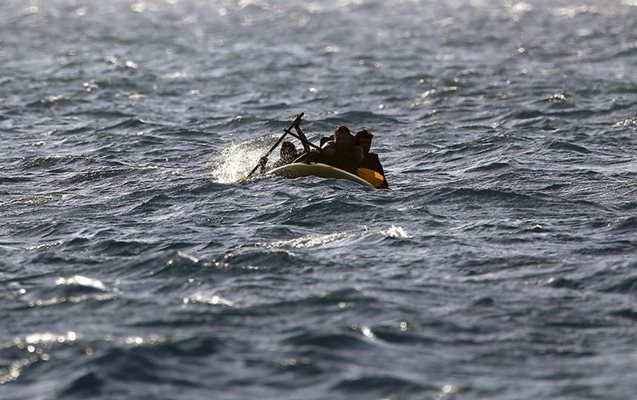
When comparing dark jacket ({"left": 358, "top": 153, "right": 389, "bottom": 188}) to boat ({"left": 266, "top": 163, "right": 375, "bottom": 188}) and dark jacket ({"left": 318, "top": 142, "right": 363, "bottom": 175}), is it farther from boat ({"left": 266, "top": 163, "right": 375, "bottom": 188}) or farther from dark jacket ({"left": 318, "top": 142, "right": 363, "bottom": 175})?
boat ({"left": 266, "top": 163, "right": 375, "bottom": 188})

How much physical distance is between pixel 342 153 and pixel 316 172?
61cm

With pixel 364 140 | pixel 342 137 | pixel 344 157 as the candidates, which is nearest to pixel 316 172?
pixel 344 157

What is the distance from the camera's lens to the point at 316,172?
20.4 meters

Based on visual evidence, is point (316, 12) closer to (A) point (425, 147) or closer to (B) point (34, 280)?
(A) point (425, 147)

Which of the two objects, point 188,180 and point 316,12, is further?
point 316,12

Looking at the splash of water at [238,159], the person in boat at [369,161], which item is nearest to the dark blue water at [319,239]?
the splash of water at [238,159]

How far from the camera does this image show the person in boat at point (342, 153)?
2061 centimetres

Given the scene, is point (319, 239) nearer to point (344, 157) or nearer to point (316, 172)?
point (316, 172)

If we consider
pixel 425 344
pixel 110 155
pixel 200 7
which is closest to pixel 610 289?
pixel 425 344

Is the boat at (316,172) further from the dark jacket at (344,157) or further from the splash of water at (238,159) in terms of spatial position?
the splash of water at (238,159)

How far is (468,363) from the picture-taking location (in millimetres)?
11906

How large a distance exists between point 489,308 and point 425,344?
1.43 metres

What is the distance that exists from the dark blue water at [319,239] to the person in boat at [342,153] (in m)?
0.64

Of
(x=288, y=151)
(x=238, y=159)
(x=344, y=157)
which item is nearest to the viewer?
(x=344, y=157)
